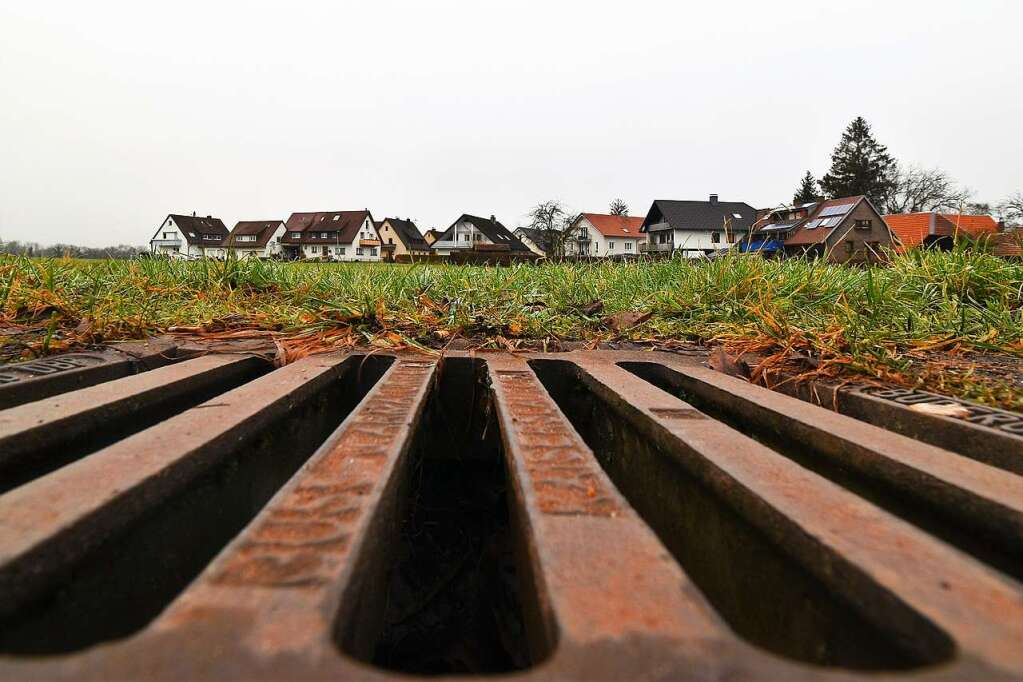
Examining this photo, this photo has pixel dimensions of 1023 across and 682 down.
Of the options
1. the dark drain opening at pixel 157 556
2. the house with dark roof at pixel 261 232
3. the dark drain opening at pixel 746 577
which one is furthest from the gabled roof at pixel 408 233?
the dark drain opening at pixel 746 577

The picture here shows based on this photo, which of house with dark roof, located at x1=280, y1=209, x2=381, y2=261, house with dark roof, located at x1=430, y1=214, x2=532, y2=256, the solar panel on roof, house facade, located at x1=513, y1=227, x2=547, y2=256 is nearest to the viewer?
the solar panel on roof

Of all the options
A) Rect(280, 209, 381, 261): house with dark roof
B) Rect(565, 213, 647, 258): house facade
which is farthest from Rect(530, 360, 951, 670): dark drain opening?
Rect(280, 209, 381, 261): house with dark roof

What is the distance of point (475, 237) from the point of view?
55594 mm

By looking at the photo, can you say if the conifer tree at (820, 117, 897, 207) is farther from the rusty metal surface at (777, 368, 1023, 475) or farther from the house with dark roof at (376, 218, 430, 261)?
the rusty metal surface at (777, 368, 1023, 475)

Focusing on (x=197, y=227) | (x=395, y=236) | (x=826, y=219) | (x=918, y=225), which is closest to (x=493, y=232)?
(x=395, y=236)

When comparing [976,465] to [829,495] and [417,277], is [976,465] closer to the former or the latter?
[829,495]

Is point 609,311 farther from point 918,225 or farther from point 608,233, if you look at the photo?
point 608,233

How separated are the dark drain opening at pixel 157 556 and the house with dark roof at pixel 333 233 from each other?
192 feet

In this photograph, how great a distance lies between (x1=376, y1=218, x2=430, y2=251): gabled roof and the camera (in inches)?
2505

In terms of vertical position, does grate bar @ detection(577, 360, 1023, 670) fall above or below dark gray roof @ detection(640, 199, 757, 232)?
below

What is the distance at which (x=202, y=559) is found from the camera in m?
1.04

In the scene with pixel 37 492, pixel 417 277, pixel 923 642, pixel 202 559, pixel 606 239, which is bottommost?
pixel 202 559

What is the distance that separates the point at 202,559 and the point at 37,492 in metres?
0.37

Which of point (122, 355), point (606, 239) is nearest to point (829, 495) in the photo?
point (122, 355)
